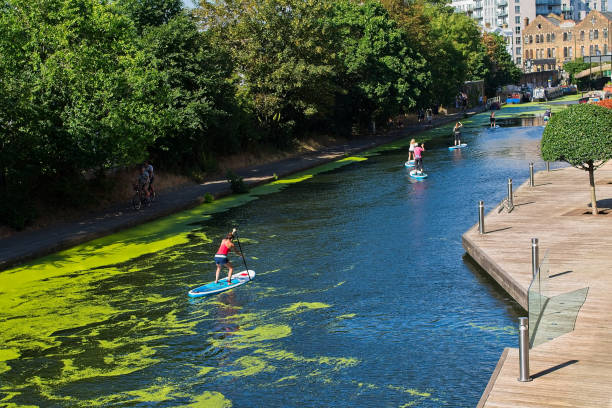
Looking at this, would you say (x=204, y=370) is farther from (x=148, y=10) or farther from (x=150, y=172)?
(x=148, y=10)

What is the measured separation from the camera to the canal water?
39.3 ft

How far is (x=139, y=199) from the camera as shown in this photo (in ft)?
101

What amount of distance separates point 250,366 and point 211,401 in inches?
57.6

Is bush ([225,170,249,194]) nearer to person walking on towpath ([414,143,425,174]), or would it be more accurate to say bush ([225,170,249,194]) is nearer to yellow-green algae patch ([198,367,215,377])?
person walking on towpath ([414,143,425,174])

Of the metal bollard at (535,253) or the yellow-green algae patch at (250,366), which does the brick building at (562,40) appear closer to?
the metal bollard at (535,253)

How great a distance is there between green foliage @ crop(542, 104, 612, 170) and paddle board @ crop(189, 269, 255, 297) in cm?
981

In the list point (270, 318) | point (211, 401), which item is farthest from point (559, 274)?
point (211, 401)

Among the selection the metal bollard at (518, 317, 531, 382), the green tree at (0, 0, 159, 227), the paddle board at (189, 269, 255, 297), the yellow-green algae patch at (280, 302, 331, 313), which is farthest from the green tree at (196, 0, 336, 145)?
the metal bollard at (518, 317, 531, 382)

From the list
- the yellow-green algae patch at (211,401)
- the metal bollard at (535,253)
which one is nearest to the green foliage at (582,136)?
the metal bollard at (535,253)

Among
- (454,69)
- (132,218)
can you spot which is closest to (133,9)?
(132,218)

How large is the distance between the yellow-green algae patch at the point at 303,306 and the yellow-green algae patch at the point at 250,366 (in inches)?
106

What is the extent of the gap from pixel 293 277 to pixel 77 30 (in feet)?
57.6

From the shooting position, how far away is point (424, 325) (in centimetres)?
1438

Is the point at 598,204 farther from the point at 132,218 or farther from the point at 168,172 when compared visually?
the point at 168,172
